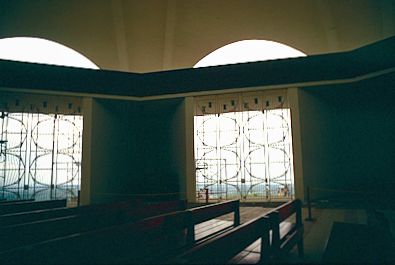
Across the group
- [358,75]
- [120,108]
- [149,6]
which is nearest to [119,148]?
[120,108]

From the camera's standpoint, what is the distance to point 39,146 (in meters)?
10.8

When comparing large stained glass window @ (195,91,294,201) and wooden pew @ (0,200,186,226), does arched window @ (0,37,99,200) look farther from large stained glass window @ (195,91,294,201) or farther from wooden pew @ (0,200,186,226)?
wooden pew @ (0,200,186,226)

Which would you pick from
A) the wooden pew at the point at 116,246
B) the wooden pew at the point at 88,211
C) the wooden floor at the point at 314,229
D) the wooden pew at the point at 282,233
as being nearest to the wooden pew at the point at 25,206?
the wooden pew at the point at 88,211

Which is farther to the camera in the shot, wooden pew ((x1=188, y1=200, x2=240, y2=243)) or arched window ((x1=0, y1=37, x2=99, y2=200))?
arched window ((x1=0, y1=37, x2=99, y2=200))

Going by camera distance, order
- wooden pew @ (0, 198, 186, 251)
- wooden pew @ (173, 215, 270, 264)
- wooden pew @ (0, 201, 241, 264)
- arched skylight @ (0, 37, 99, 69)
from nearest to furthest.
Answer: wooden pew @ (173, 215, 270, 264)
wooden pew @ (0, 201, 241, 264)
wooden pew @ (0, 198, 186, 251)
arched skylight @ (0, 37, 99, 69)

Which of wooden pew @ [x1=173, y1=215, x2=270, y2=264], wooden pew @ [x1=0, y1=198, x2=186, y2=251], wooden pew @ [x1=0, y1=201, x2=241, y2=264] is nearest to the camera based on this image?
wooden pew @ [x1=173, y1=215, x2=270, y2=264]

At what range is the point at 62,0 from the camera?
46.2 feet

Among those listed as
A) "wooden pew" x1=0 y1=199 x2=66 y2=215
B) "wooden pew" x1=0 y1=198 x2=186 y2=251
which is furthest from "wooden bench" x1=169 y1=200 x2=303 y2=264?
"wooden pew" x1=0 y1=199 x2=66 y2=215

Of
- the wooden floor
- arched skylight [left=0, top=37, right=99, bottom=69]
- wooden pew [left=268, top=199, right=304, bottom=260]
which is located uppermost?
arched skylight [left=0, top=37, right=99, bottom=69]

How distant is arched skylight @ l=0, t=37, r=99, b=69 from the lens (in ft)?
48.8

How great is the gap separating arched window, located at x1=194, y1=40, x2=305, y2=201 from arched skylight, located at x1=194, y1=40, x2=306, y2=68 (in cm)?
514

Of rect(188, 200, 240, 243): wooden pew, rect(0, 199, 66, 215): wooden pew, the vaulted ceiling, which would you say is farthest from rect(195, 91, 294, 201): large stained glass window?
rect(0, 199, 66, 215): wooden pew

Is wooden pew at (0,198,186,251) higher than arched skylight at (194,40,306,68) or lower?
lower

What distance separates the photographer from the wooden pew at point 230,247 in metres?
1.91
